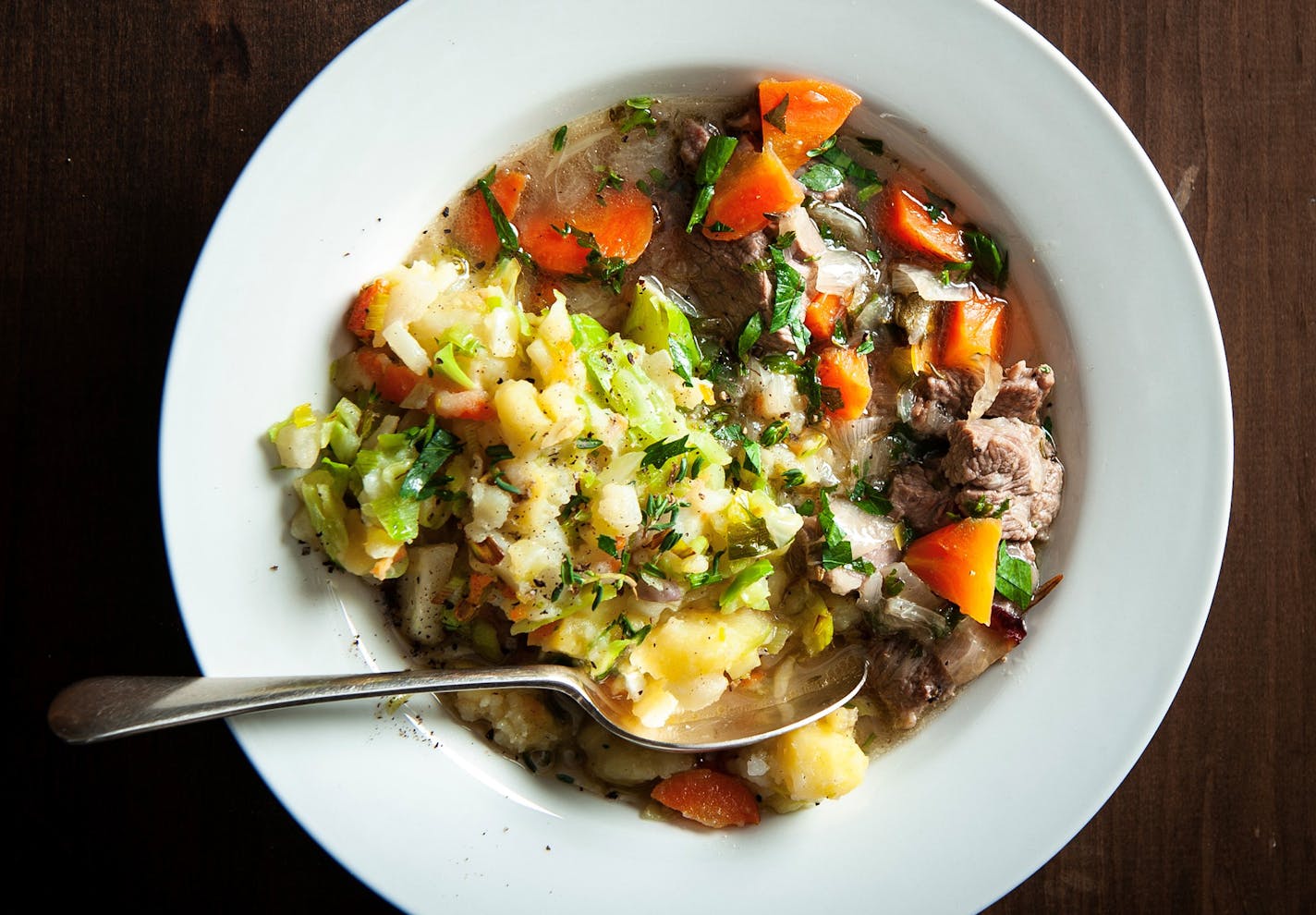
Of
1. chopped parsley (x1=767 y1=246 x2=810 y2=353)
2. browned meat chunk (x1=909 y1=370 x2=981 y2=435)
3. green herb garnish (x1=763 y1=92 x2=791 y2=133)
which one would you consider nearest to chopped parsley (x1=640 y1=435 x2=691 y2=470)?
chopped parsley (x1=767 y1=246 x2=810 y2=353)

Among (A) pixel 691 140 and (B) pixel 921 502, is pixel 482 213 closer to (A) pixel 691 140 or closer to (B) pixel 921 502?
(A) pixel 691 140

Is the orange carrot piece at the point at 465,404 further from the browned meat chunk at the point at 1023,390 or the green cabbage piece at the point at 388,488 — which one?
the browned meat chunk at the point at 1023,390

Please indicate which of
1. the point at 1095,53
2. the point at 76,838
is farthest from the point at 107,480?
the point at 1095,53

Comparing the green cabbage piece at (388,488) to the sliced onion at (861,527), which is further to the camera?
the sliced onion at (861,527)

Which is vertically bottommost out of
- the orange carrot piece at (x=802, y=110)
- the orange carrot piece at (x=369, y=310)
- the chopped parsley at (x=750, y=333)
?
the chopped parsley at (x=750, y=333)

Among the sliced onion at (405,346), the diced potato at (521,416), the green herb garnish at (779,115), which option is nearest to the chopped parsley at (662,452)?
the diced potato at (521,416)

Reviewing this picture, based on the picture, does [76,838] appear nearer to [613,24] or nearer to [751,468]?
[751,468]

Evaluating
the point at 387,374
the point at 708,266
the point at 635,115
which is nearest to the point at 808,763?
the point at 708,266
